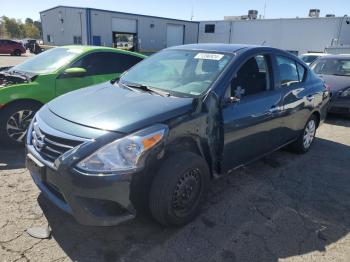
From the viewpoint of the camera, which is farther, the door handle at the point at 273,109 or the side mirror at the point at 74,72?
the side mirror at the point at 74,72

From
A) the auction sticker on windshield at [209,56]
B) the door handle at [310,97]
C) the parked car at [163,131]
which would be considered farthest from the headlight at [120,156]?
the door handle at [310,97]

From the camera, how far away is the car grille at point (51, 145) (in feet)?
8.22

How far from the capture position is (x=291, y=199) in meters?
3.66

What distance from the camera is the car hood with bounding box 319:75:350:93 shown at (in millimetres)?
7625

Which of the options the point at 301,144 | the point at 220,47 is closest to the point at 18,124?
the point at 220,47

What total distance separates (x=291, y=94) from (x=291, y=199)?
55.4 inches

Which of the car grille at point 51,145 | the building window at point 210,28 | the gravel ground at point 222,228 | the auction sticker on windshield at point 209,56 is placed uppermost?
the building window at point 210,28

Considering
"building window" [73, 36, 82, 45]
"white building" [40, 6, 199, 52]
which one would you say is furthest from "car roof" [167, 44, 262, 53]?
"building window" [73, 36, 82, 45]

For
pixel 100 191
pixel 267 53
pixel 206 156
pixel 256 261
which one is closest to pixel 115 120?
pixel 100 191

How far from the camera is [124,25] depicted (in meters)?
34.5

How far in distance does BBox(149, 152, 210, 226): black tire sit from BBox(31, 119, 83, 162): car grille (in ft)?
2.41

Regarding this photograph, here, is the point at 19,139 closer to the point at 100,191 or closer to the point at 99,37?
the point at 100,191

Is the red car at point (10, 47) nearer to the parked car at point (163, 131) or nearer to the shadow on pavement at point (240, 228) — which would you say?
the parked car at point (163, 131)

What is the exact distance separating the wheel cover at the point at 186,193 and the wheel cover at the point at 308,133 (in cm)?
275
